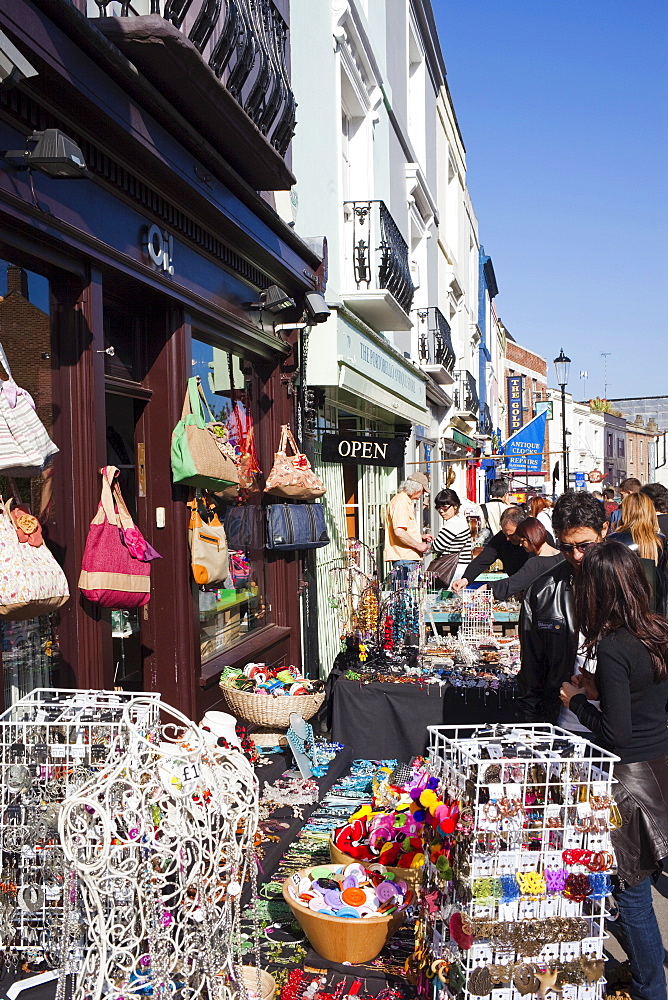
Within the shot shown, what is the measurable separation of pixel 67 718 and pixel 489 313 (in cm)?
3558

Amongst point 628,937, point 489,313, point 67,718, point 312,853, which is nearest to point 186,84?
point 67,718

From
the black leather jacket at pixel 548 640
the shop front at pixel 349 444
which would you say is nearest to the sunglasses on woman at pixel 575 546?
the black leather jacket at pixel 548 640

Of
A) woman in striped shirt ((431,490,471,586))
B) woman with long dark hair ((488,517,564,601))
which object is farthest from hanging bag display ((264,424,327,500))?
woman in striped shirt ((431,490,471,586))

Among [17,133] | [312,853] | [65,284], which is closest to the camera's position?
[17,133]

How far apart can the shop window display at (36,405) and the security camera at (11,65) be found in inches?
34.5

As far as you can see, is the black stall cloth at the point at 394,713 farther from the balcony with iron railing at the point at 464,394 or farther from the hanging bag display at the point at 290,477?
the balcony with iron railing at the point at 464,394

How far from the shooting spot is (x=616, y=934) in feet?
12.2

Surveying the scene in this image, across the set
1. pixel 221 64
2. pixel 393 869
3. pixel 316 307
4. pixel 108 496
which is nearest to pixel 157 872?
pixel 393 869

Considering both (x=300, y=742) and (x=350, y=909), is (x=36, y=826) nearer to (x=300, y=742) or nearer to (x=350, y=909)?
(x=350, y=909)

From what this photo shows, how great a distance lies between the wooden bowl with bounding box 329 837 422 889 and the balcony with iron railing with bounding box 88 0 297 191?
379cm

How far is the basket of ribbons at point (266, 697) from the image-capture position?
243 inches

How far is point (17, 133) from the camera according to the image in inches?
148

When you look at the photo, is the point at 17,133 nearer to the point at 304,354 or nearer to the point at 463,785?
the point at 463,785

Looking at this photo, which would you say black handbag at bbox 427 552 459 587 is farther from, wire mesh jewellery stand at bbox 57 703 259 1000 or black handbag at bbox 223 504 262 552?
wire mesh jewellery stand at bbox 57 703 259 1000
